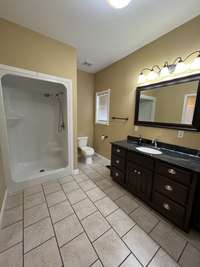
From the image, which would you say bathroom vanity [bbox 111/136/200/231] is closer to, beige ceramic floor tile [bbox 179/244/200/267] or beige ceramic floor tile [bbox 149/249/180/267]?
beige ceramic floor tile [bbox 179/244/200/267]

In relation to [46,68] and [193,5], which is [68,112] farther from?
[193,5]

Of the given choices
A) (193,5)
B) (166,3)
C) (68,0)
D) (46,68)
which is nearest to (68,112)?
(46,68)

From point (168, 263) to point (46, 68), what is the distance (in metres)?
3.09

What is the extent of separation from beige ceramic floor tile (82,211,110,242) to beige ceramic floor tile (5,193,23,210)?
1075 mm

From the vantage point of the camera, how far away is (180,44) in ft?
5.66

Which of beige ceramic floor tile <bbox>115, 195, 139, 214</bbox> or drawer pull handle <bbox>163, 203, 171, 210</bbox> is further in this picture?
beige ceramic floor tile <bbox>115, 195, 139, 214</bbox>

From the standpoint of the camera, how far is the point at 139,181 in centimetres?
183

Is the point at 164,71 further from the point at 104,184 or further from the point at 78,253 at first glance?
the point at 78,253

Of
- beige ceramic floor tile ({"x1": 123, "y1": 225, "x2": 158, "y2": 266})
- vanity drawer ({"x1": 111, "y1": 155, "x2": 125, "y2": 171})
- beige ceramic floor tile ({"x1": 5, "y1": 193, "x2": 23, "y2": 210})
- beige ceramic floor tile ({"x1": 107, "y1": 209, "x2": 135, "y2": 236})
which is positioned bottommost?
beige ceramic floor tile ({"x1": 5, "y1": 193, "x2": 23, "y2": 210})

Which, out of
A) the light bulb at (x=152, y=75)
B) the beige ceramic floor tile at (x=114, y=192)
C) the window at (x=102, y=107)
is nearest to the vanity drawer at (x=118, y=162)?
the beige ceramic floor tile at (x=114, y=192)

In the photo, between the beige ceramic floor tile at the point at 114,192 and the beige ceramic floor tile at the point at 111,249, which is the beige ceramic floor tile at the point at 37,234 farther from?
the beige ceramic floor tile at the point at 114,192

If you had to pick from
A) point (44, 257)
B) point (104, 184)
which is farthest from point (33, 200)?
point (104, 184)

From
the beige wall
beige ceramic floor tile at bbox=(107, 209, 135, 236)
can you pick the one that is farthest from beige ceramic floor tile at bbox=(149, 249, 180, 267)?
the beige wall

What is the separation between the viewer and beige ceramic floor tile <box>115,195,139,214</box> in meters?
1.72
